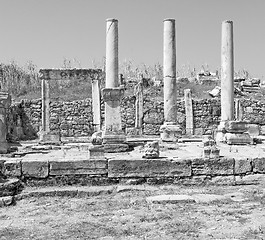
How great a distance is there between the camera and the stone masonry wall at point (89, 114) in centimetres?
2620

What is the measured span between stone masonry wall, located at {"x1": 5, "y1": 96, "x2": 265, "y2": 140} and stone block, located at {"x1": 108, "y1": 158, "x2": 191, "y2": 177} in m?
16.7

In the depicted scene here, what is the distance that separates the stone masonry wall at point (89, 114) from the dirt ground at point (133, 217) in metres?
17.6

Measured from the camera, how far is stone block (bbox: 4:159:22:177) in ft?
29.9

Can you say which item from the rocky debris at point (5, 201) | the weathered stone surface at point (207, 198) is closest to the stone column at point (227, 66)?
the weathered stone surface at point (207, 198)

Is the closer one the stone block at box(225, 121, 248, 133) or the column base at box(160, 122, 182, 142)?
the stone block at box(225, 121, 248, 133)

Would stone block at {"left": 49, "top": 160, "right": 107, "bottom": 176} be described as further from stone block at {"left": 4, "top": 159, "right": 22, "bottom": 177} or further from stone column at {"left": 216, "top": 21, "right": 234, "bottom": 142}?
stone column at {"left": 216, "top": 21, "right": 234, "bottom": 142}

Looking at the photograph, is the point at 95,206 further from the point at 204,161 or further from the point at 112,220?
the point at 204,161

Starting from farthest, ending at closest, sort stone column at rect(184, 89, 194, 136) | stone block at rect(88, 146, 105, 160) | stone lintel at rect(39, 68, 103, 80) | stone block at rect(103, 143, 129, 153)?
stone column at rect(184, 89, 194, 136) → stone lintel at rect(39, 68, 103, 80) → stone block at rect(103, 143, 129, 153) → stone block at rect(88, 146, 105, 160)

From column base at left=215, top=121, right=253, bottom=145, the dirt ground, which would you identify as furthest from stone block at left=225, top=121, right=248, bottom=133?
the dirt ground

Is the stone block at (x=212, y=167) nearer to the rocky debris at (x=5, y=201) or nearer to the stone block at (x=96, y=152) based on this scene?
the stone block at (x=96, y=152)

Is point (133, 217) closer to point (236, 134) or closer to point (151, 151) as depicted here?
point (151, 151)

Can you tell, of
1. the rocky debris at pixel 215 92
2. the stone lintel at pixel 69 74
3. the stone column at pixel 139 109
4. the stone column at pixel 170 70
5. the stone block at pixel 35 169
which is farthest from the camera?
the rocky debris at pixel 215 92

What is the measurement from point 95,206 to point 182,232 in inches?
85.8

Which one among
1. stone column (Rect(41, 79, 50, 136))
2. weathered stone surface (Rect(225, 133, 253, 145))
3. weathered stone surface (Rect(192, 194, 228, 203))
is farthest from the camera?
stone column (Rect(41, 79, 50, 136))
